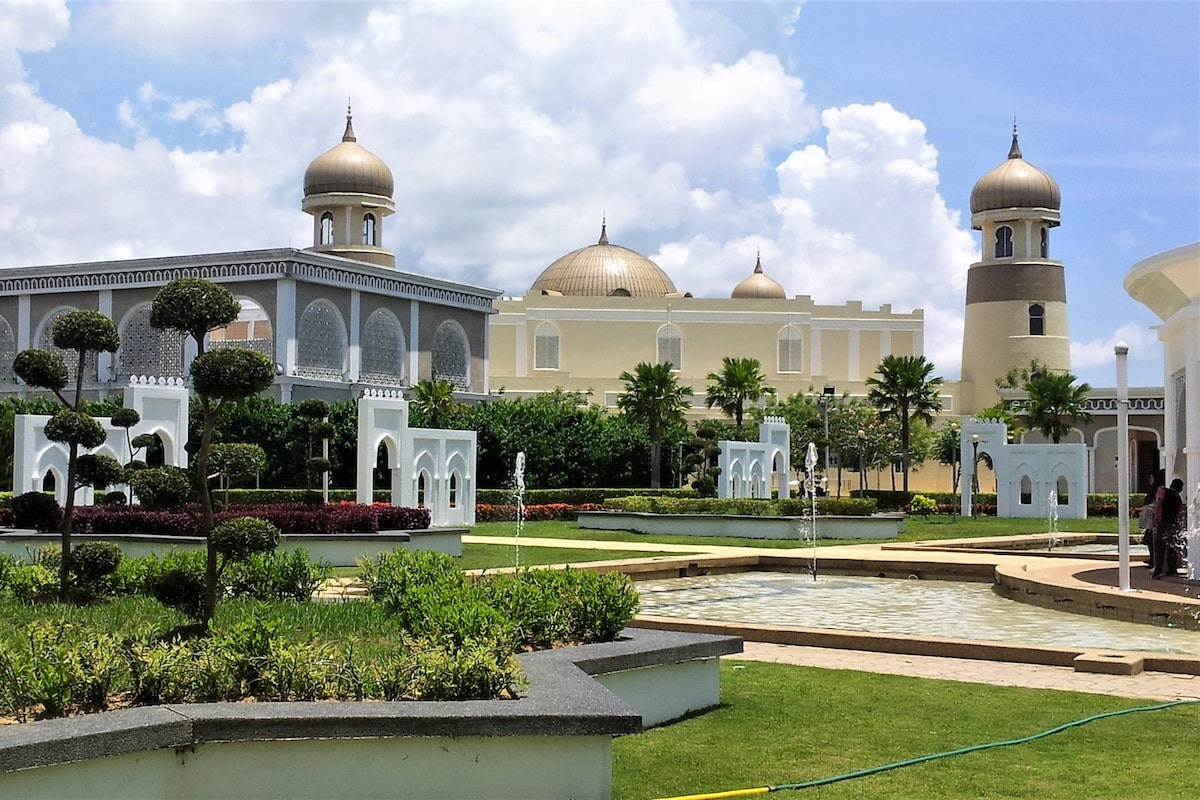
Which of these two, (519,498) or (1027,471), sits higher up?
(1027,471)

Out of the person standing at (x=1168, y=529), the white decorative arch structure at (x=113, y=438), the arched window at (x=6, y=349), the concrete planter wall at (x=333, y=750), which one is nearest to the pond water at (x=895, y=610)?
the person standing at (x=1168, y=529)

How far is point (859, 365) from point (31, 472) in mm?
51510

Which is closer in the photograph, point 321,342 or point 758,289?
point 321,342

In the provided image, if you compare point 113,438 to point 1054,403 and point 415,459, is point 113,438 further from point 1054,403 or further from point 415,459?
point 1054,403

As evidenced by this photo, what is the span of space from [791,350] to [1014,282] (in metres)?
10.4

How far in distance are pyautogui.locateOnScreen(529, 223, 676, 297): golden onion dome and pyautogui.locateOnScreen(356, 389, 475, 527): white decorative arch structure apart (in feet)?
146

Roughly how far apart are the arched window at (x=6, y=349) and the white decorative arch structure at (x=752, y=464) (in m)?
26.7

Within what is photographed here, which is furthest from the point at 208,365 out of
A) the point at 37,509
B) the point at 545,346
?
the point at 545,346

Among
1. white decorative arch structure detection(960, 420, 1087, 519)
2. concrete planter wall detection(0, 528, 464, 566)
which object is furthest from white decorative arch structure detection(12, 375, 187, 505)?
white decorative arch structure detection(960, 420, 1087, 519)

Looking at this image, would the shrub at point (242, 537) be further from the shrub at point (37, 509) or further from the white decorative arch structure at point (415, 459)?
the white decorative arch structure at point (415, 459)

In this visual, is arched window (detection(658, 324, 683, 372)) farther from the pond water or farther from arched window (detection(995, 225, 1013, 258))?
the pond water

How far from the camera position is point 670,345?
→ 68.9 m

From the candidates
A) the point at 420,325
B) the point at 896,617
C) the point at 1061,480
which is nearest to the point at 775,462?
the point at 1061,480

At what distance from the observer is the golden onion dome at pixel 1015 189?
6606 cm
